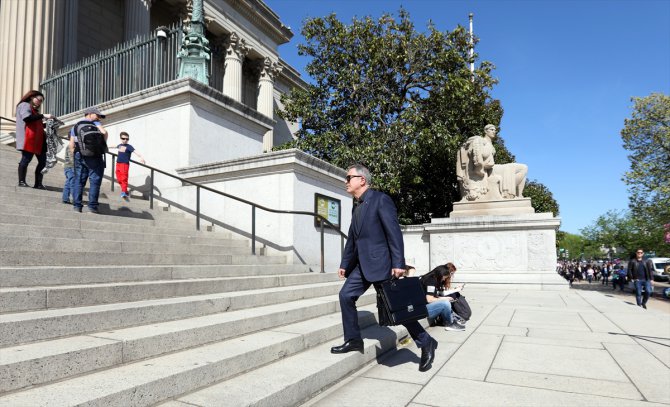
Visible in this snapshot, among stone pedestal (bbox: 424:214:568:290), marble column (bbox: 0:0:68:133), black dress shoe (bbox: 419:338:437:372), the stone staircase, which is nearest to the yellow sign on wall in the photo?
the stone staircase

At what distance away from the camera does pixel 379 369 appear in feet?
14.2

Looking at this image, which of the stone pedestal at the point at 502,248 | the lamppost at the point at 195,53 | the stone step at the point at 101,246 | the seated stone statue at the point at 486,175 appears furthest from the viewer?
the seated stone statue at the point at 486,175

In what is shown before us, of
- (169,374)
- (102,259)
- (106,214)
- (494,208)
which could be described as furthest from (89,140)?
(494,208)

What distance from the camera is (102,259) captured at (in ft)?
16.5

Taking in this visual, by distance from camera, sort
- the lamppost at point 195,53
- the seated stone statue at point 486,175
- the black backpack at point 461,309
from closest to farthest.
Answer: the black backpack at point 461,309
the lamppost at point 195,53
the seated stone statue at point 486,175

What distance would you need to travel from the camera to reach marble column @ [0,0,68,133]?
529 inches

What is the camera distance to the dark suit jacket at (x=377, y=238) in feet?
12.9

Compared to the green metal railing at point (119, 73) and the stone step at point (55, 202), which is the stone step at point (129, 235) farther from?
the green metal railing at point (119, 73)

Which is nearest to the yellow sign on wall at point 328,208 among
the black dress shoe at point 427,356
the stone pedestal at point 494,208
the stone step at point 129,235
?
the stone step at point 129,235

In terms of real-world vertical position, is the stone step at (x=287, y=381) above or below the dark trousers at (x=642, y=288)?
above

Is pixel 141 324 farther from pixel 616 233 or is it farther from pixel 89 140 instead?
pixel 616 233

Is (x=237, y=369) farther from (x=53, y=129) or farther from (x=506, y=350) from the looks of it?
(x=53, y=129)

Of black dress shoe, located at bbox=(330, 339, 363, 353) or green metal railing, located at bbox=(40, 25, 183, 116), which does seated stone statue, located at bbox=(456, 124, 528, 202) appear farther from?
black dress shoe, located at bbox=(330, 339, 363, 353)

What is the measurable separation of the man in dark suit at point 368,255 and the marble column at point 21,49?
14287 mm
